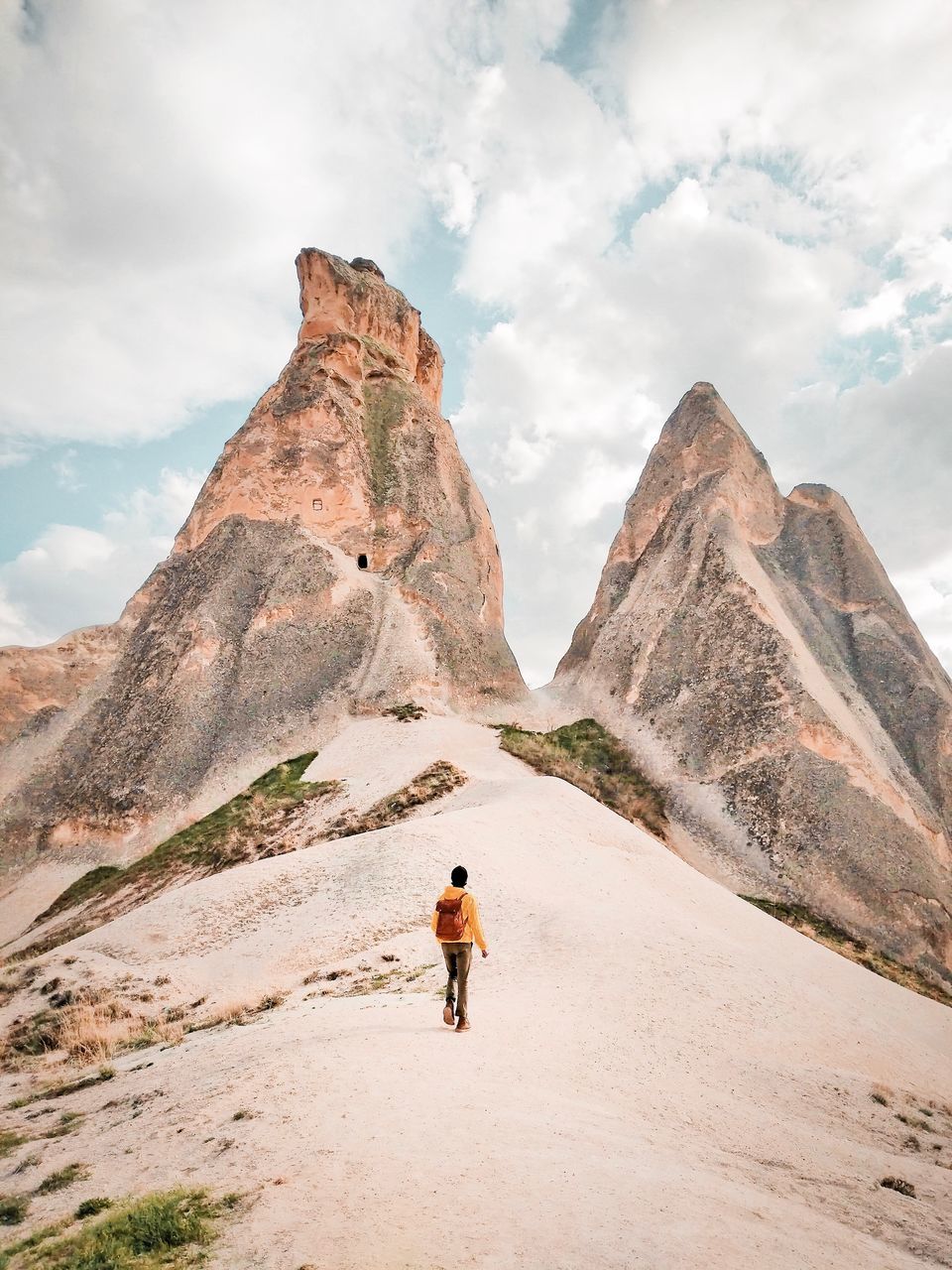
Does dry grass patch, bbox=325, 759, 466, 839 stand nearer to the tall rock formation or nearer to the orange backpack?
the tall rock formation

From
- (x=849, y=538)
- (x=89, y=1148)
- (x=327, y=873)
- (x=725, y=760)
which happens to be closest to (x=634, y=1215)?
(x=89, y=1148)

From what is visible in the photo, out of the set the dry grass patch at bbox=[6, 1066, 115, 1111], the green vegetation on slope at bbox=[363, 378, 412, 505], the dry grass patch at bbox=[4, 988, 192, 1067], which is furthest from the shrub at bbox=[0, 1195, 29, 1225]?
the green vegetation on slope at bbox=[363, 378, 412, 505]

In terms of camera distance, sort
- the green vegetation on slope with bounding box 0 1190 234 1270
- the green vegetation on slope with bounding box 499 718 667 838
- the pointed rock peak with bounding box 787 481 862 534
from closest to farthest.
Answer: the green vegetation on slope with bounding box 0 1190 234 1270
the green vegetation on slope with bounding box 499 718 667 838
the pointed rock peak with bounding box 787 481 862 534

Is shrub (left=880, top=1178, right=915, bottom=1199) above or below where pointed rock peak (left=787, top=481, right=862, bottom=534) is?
below

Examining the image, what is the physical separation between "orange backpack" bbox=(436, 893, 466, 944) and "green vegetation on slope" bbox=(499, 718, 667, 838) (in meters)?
13.8

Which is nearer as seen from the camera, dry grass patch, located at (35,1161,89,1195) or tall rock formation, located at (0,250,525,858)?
dry grass patch, located at (35,1161,89,1195)

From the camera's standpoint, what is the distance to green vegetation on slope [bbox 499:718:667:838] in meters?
22.6

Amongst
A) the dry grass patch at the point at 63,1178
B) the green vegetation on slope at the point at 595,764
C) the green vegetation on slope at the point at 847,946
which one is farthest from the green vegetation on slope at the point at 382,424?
the dry grass patch at the point at 63,1178

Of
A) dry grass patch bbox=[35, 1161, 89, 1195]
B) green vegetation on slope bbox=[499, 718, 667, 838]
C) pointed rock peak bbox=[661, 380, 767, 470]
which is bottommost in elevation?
dry grass patch bbox=[35, 1161, 89, 1195]

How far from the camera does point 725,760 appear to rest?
23.8 metres

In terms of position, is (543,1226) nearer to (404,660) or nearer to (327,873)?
(327,873)

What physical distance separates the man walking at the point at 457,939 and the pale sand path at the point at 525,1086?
0.75 feet

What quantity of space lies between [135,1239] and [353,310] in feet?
132

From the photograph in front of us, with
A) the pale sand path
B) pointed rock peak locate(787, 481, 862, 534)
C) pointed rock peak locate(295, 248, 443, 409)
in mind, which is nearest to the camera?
the pale sand path
